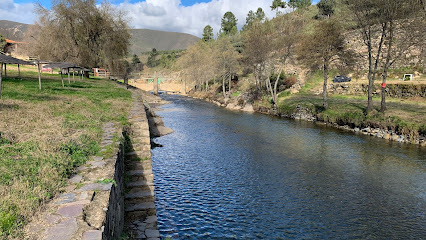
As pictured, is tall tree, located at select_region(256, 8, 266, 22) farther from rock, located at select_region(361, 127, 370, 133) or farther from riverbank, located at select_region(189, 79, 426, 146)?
rock, located at select_region(361, 127, 370, 133)

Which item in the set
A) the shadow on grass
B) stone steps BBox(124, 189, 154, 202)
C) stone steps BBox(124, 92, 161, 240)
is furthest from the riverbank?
the shadow on grass

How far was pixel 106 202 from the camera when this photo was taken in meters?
5.32

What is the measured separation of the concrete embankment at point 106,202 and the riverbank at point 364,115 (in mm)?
20774

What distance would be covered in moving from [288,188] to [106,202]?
9.35 metres

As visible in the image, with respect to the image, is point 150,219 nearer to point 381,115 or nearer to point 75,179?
point 75,179

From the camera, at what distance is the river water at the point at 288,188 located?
9453 millimetres

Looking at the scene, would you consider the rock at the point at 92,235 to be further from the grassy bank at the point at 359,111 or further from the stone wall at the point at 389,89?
the stone wall at the point at 389,89

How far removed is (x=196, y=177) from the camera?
13836mm

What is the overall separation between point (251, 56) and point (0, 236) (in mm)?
45867

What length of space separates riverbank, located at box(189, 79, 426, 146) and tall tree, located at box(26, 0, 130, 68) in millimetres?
25195

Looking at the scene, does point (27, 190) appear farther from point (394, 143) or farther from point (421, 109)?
point (421, 109)

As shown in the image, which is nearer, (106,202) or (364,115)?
(106,202)

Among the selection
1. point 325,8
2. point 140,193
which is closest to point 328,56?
point 140,193

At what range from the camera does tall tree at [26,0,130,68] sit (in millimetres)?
43656
